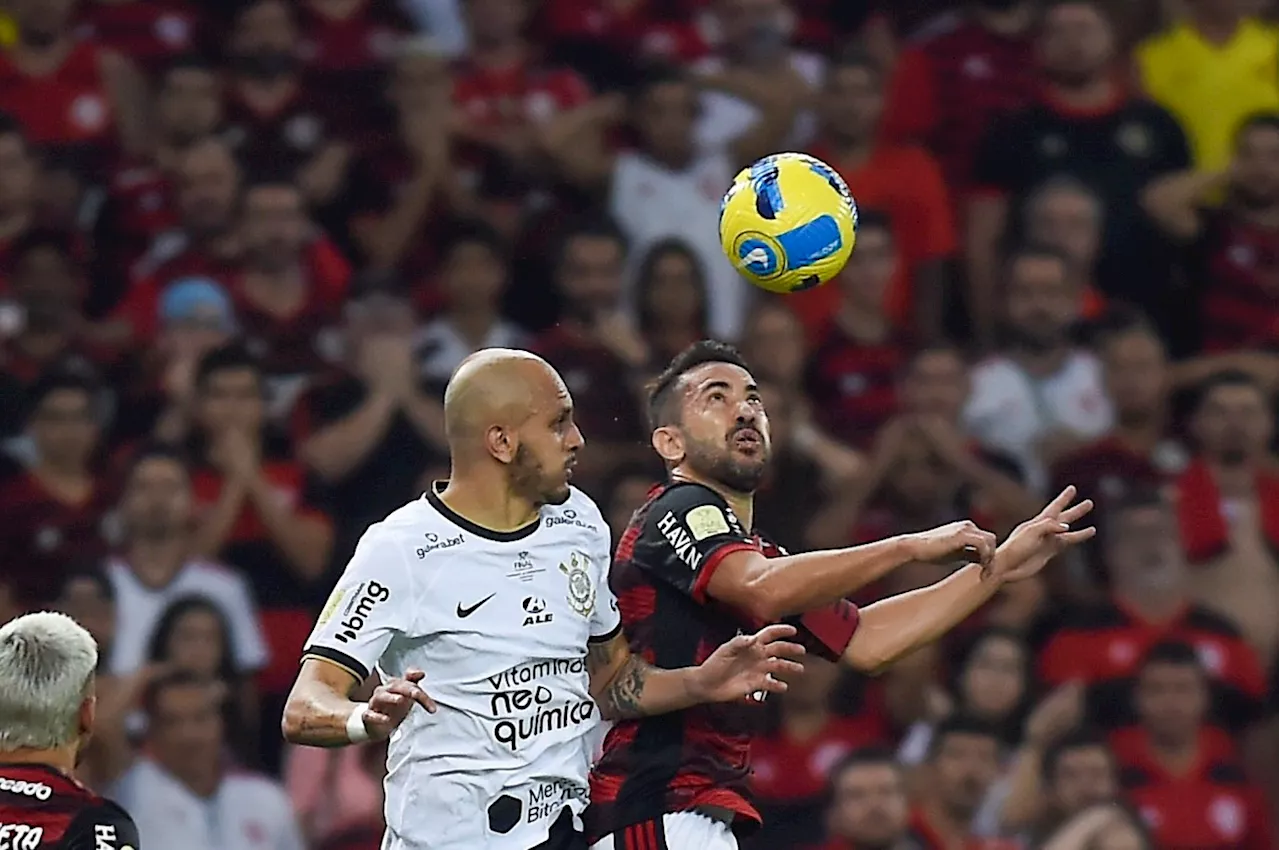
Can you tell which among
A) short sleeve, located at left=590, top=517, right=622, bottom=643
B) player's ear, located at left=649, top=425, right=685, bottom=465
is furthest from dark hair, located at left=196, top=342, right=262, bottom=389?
short sleeve, located at left=590, top=517, right=622, bottom=643

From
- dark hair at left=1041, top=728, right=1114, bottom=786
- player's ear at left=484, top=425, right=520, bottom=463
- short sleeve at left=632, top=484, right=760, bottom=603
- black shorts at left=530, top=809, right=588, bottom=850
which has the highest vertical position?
dark hair at left=1041, top=728, right=1114, bottom=786

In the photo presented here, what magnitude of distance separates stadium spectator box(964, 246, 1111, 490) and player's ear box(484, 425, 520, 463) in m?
5.18

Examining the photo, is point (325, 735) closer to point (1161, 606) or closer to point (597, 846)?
point (597, 846)

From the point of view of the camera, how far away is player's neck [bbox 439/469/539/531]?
695cm

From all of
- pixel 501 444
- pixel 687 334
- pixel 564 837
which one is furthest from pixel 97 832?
pixel 687 334

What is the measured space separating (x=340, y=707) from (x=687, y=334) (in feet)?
18.1

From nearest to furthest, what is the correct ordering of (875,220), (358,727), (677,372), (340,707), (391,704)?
(391,704)
(358,727)
(340,707)
(677,372)
(875,220)

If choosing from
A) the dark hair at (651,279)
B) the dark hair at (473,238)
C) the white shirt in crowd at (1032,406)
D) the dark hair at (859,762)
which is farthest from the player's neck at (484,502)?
the white shirt in crowd at (1032,406)

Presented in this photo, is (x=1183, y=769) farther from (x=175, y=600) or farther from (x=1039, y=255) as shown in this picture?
(x=175, y=600)

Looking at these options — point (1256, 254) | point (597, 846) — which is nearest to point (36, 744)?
point (597, 846)

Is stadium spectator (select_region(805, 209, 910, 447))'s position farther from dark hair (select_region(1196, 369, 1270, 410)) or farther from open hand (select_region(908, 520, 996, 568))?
open hand (select_region(908, 520, 996, 568))

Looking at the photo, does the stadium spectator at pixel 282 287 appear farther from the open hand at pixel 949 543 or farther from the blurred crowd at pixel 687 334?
the open hand at pixel 949 543

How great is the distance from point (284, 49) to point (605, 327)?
214 cm

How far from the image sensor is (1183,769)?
35.4 ft
